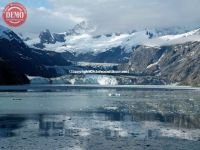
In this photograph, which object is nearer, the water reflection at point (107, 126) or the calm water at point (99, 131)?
the calm water at point (99, 131)

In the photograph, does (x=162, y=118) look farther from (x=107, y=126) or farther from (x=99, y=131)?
(x=99, y=131)

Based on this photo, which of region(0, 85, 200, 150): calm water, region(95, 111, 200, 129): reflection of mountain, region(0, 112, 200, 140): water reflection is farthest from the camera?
region(95, 111, 200, 129): reflection of mountain

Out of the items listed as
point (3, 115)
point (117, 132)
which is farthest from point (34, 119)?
point (117, 132)

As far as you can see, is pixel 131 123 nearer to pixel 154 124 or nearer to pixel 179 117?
pixel 154 124

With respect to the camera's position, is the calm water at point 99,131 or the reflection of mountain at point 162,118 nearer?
the calm water at point 99,131

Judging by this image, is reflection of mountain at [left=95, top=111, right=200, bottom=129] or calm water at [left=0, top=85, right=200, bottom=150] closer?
calm water at [left=0, top=85, right=200, bottom=150]

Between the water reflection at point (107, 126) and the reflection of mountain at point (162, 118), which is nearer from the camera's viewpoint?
the water reflection at point (107, 126)

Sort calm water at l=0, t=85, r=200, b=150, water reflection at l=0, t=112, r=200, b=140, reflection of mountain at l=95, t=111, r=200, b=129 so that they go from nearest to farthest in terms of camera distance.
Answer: calm water at l=0, t=85, r=200, b=150 < water reflection at l=0, t=112, r=200, b=140 < reflection of mountain at l=95, t=111, r=200, b=129

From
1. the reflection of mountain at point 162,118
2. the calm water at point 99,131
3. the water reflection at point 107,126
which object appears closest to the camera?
the calm water at point 99,131

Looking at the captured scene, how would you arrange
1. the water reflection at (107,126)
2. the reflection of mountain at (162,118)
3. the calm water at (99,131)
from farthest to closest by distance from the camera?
1. the reflection of mountain at (162,118)
2. the water reflection at (107,126)
3. the calm water at (99,131)

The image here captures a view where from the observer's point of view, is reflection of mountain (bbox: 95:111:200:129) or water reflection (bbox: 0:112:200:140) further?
reflection of mountain (bbox: 95:111:200:129)

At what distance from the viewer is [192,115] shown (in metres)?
86.2

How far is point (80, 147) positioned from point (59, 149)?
230cm

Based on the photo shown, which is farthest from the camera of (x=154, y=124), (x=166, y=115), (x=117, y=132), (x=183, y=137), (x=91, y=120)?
(x=166, y=115)
